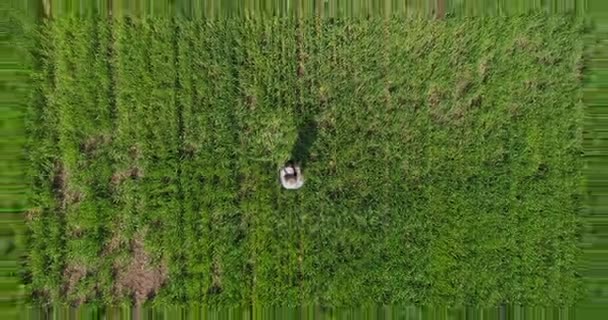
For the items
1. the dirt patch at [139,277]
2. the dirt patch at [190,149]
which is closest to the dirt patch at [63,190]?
the dirt patch at [139,277]

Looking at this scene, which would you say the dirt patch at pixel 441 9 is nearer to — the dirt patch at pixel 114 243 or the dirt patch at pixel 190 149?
the dirt patch at pixel 190 149

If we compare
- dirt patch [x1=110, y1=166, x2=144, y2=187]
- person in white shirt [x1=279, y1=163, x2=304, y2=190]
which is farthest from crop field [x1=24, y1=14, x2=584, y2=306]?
person in white shirt [x1=279, y1=163, x2=304, y2=190]

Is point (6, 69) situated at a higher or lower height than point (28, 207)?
higher

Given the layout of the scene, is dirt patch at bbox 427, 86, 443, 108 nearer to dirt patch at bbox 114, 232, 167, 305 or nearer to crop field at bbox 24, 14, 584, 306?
crop field at bbox 24, 14, 584, 306

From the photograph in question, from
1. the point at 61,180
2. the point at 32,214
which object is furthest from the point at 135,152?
the point at 32,214

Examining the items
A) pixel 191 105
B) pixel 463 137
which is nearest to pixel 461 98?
pixel 463 137

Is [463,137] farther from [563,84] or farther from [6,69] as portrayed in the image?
[6,69]
